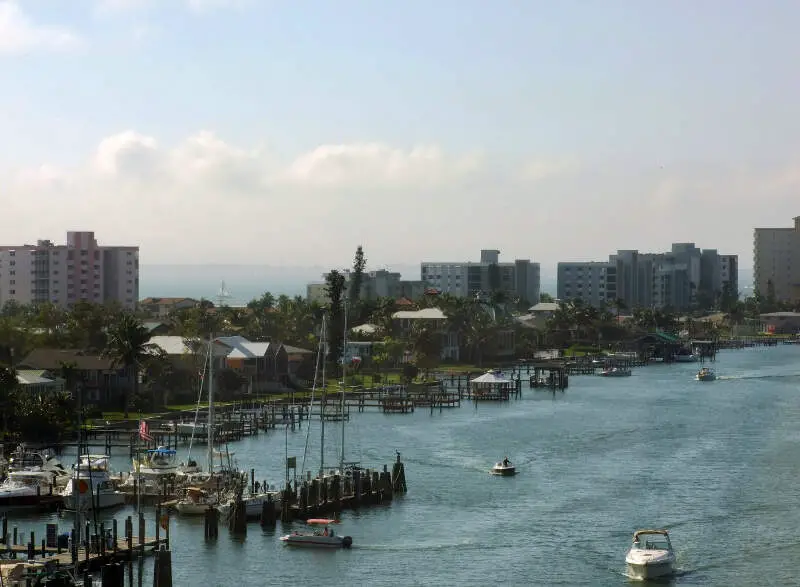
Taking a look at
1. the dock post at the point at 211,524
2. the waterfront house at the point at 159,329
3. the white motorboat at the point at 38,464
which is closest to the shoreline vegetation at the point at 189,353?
the waterfront house at the point at 159,329

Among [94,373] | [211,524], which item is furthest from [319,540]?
[94,373]

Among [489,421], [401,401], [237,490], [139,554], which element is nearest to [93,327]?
[401,401]

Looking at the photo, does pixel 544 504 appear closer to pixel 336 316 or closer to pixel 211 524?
pixel 211 524

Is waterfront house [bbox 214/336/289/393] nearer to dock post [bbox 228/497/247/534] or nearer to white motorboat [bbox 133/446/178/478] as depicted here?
white motorboat [bbox 133/446/178/478]

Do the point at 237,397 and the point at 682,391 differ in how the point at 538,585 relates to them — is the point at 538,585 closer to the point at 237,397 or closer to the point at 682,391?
the point at 237,397

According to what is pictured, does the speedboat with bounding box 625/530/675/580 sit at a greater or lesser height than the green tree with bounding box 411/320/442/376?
lesser

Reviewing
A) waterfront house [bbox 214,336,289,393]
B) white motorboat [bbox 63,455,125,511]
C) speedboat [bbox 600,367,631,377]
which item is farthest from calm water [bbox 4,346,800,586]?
speedboat [bbox 600,367,631,377]
